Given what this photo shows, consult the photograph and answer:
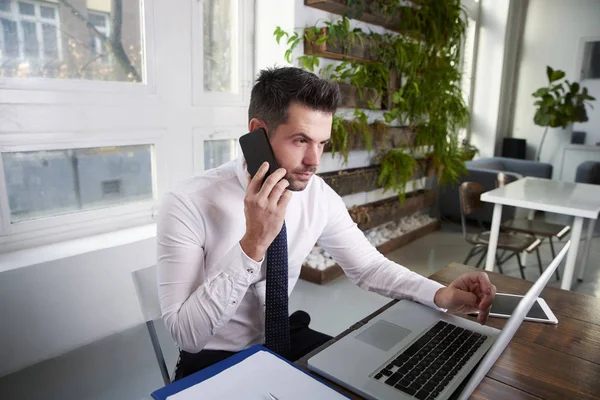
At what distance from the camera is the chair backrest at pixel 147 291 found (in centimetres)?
117

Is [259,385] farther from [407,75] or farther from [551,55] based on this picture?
[551,55]

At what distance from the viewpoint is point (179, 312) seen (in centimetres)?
98

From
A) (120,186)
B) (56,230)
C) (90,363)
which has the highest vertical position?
(120,186)

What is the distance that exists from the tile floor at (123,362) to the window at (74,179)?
26.5 inches

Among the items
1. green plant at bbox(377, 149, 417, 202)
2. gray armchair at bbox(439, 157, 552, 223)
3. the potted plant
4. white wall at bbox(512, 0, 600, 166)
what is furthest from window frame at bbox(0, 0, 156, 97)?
white wall at bbox(512, 0, 600, 166)

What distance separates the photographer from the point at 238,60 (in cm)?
263

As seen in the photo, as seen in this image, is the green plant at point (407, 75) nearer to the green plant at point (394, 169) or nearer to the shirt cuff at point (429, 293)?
the green plant at point (394, 169)

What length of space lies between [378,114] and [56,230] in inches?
102

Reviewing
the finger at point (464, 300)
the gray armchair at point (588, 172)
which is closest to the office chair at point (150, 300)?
the finger at point (464, 300)

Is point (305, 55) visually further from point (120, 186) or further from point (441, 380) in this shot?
point (441, 380)

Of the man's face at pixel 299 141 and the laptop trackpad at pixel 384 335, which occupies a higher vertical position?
the man's face at pixel 299 141

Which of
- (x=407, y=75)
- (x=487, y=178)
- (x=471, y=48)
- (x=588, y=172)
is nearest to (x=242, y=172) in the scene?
(x=407, y=75)

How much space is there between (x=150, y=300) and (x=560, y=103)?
21.1 ft

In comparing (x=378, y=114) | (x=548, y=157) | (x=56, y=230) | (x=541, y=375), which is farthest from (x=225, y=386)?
(x=548, y=157)
